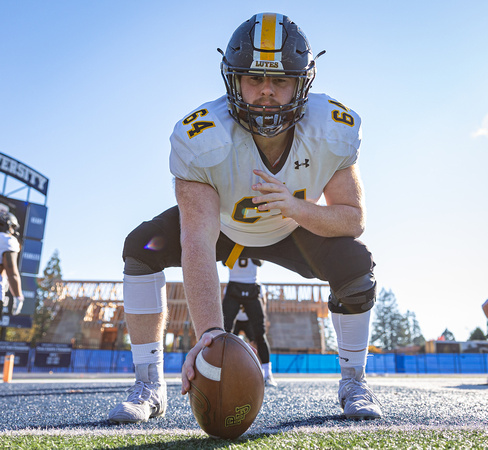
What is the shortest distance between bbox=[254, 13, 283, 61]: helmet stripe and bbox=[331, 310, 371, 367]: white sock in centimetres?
146

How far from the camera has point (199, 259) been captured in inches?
78.0

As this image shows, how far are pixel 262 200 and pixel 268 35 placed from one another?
839 mm

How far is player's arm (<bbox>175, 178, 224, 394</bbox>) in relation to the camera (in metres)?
1.78

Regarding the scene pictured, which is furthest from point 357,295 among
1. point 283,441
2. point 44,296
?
point 44,296

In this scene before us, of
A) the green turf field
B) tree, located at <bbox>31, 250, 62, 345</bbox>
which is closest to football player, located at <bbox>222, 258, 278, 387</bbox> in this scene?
the green turf field

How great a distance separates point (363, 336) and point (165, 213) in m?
1.35

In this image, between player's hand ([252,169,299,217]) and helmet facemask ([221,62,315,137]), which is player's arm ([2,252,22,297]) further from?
player's hand ([252,169,299,217])

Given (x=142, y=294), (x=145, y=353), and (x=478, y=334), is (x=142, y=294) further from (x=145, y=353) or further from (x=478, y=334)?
(x=478, y=334)

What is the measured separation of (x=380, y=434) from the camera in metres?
1.72

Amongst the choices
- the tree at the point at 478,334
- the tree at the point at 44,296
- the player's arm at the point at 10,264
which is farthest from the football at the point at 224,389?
the tree at the point at 478,334

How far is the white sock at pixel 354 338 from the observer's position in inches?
103

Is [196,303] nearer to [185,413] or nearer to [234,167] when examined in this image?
[234,167]

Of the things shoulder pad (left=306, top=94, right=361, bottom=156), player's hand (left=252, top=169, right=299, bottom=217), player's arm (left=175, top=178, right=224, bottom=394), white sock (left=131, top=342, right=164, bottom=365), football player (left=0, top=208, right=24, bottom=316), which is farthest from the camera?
football player (left=0, top=208, right=24, bottom=316)

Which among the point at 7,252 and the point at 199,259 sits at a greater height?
the point at 7,252
